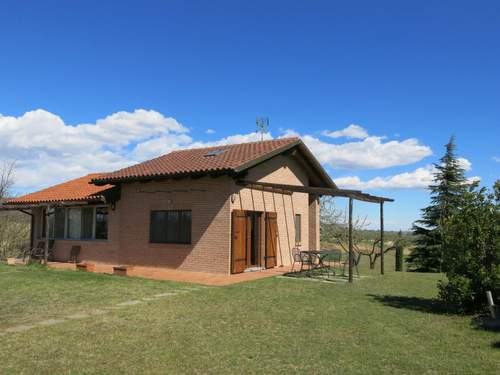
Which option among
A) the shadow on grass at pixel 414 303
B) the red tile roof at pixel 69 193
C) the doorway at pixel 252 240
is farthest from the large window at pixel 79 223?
the shadow on grass at pixel 414 303

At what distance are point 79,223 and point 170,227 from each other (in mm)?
5145

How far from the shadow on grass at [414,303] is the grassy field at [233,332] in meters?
0.03

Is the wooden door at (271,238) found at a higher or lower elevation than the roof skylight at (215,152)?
lower

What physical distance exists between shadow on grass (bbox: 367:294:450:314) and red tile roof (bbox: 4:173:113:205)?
10792 millimetres

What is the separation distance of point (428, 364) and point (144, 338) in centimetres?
370

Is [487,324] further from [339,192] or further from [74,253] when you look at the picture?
[74,253]

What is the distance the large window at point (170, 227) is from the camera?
1414 centimetres

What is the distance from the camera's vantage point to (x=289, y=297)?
31.5 ft

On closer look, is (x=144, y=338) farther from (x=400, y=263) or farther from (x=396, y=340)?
(x=400, y=263)

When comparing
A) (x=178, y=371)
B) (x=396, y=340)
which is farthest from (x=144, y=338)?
(x=396, y=340)

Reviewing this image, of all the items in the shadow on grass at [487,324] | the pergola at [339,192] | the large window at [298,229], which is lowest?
the shadow on grass at [487,324]

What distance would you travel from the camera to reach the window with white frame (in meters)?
16.7

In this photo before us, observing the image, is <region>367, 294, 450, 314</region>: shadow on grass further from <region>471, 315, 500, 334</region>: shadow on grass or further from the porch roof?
the porch roof

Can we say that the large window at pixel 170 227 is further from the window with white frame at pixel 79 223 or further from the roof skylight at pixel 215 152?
the roof skylight at pixel 215 152
